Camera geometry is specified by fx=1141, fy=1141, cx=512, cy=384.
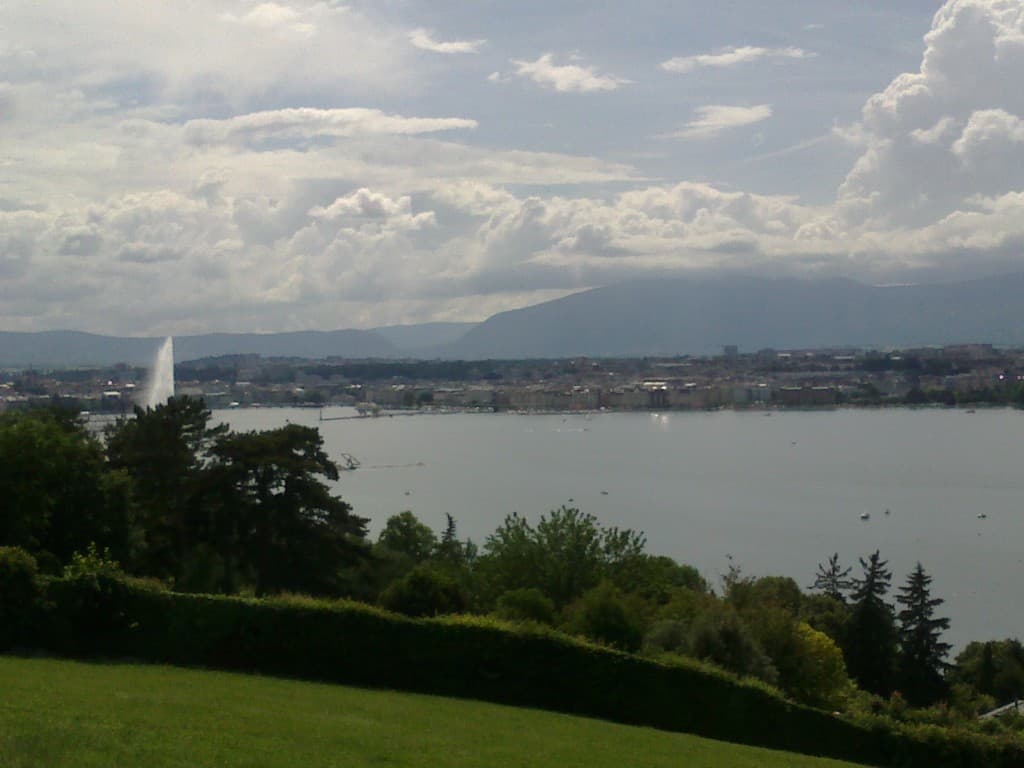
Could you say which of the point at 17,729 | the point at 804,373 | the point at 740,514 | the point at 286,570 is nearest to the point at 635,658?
the point at 17,729

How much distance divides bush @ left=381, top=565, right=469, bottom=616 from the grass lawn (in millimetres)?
5122

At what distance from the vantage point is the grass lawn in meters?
5.14

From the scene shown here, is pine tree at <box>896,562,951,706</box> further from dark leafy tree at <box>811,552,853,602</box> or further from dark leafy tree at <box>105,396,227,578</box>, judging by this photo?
dark leafy tree at <box>105,396,227,578</box>

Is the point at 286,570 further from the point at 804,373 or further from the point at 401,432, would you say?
the point at 804,373

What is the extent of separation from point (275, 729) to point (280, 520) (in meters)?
10.5

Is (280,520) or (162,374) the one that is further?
(162,374)

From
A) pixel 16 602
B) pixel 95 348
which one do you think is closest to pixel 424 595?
pixel 16 602

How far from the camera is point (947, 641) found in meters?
26.2

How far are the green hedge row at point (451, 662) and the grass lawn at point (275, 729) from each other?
528mm

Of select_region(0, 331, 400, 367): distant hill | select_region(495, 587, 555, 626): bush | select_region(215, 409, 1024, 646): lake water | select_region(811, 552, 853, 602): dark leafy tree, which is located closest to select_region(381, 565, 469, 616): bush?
select_region(495, 587, 555, 626): bush

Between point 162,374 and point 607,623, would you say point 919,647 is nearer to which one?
point 607,623

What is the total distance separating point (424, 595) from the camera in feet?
46.3

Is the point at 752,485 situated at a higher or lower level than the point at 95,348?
lower

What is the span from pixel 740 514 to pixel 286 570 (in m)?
29.5
